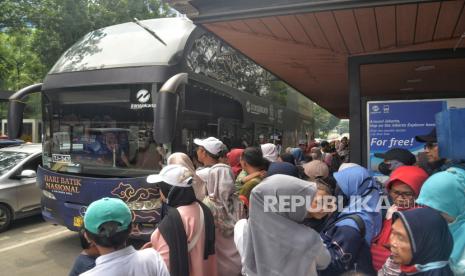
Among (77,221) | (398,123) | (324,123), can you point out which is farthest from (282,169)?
(324,123)

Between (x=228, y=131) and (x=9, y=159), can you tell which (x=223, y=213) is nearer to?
(x=228, y=131)

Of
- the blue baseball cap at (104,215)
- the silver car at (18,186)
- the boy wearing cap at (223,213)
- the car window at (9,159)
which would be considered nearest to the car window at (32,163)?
the silver car at (18,186)

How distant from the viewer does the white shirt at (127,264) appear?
1869mm

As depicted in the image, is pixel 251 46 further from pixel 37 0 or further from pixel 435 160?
pixel 37 0

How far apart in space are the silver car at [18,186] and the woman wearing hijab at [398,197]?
643 centimetres

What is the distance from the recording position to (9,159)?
7688 millimetres

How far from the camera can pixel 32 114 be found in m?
27.6

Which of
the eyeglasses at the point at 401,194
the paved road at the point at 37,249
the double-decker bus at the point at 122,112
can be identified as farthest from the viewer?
the double-decker bus at the point at 122,112

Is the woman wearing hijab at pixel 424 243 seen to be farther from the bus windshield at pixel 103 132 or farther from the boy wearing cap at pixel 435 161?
the bus windshield at pixel 103 132

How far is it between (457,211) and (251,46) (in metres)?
3.02

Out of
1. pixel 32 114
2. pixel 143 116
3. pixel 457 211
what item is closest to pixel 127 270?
pixel 457 211

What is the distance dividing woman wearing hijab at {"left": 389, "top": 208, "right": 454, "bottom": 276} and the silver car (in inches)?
269

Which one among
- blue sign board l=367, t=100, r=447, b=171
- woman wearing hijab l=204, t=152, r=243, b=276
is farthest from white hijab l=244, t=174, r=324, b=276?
blue sign board l=367, t=100, r=447, b=171

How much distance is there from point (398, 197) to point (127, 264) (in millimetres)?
1676
